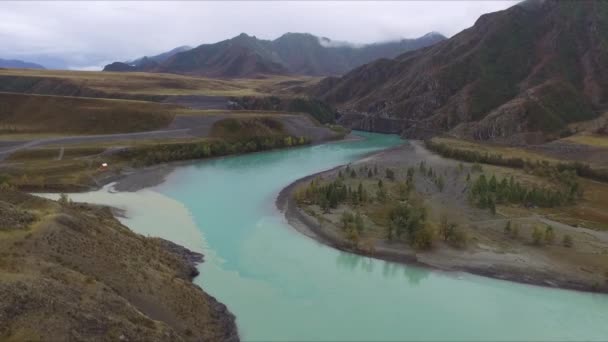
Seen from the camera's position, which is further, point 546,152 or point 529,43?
point 529,43

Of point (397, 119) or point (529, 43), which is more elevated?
point (529, 43)

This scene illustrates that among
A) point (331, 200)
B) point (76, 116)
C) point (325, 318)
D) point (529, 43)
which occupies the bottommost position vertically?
Result: point (325, 318)

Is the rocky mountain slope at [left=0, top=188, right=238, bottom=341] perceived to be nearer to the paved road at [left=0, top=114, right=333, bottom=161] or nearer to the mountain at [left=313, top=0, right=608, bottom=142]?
the paved road at [left=0, top=114, right=333, bottom=161]

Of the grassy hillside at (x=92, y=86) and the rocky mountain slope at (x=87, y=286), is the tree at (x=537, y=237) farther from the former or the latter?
the grassy hillside at (x=92, y=86)

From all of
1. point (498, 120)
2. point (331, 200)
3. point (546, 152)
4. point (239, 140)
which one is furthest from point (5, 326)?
point (498, 120)

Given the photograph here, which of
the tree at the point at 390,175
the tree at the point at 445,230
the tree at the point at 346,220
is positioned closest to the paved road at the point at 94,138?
the tree at the point at 390,175

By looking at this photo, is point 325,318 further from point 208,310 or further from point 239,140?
point 239,140

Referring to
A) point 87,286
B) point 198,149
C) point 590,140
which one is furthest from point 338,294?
point 590,140
